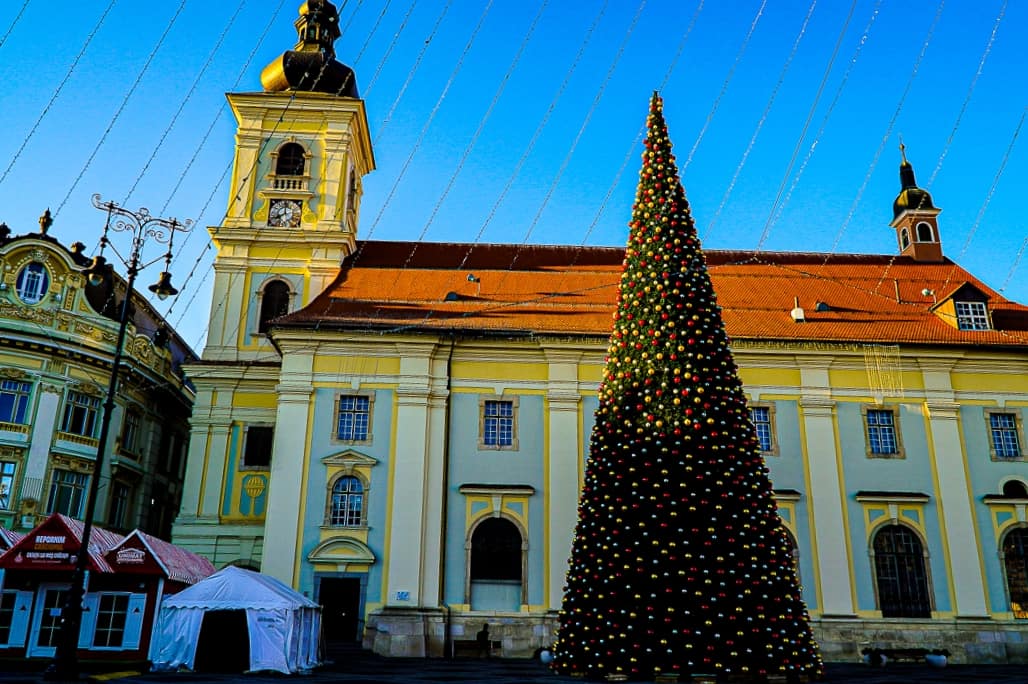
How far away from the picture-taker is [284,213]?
32.2 meters

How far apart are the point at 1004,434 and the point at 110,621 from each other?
2708 cm

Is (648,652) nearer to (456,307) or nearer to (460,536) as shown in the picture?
(460,536)

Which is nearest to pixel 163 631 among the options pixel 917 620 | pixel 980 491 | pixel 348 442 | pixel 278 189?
pixel 348 442

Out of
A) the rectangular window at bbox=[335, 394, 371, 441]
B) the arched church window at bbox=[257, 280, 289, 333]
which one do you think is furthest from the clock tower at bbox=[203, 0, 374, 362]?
the rectangular window at bbox=[335, 394, 371, 441]

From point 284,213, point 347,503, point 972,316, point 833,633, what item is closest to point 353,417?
point 347,503

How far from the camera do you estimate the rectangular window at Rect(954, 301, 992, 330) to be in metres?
28.6

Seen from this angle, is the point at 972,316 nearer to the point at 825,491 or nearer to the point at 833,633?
the point at 825,491

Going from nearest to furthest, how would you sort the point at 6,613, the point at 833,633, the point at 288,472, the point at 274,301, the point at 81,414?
the point at 6,613, the point at 833,633, the point at 288,472, the point at 81,414, the point at 274,301

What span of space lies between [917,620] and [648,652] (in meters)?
14.4

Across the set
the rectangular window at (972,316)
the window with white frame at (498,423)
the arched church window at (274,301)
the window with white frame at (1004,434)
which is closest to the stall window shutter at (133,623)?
the window with white frame at (498,423)

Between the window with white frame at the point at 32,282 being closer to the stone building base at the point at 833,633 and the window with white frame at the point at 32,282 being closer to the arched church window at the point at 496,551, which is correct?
the stone building base at the point at 833,633

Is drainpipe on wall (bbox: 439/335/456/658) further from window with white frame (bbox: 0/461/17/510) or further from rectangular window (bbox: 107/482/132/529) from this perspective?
window with white frame (bbox: 0/461/17/510)

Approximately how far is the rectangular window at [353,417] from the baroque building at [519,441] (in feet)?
0.16

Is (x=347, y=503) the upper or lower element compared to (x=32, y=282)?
lower
